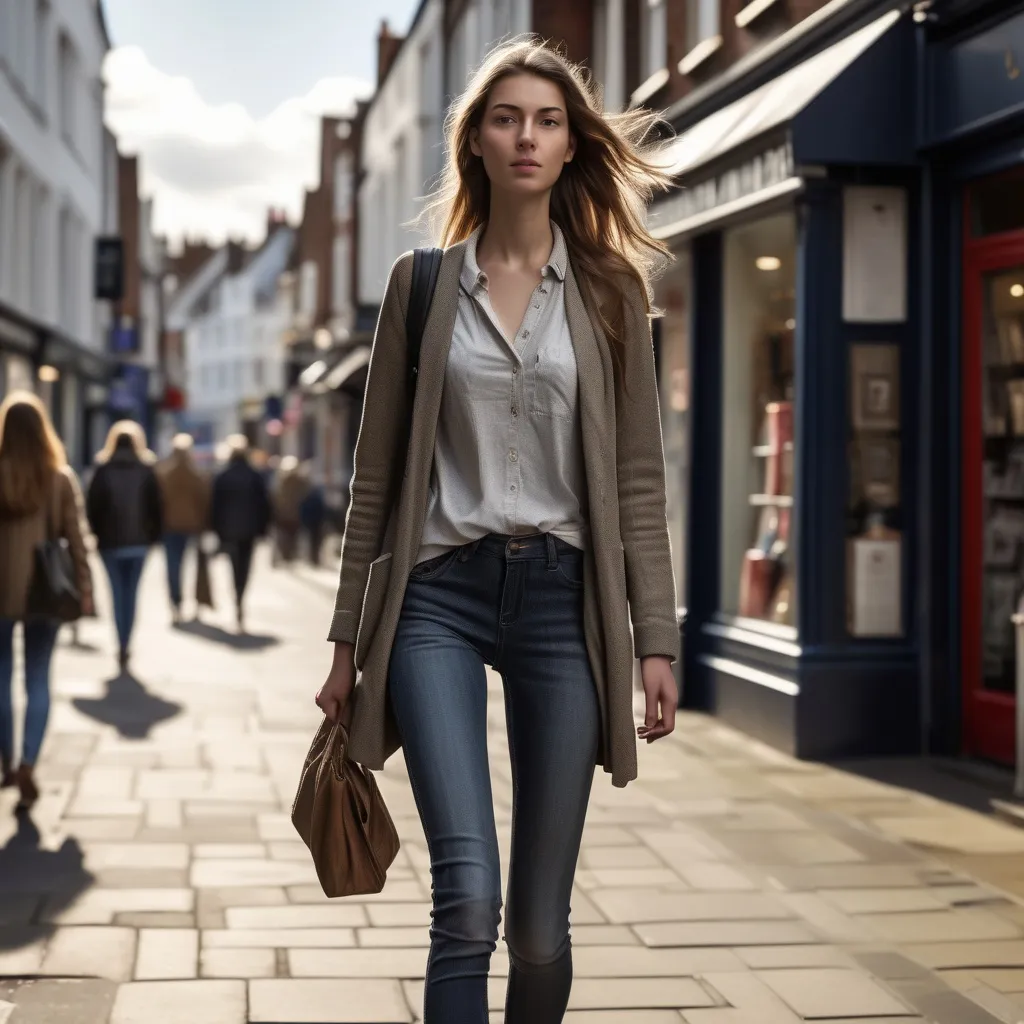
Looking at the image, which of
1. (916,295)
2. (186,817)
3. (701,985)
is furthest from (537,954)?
(916,295)

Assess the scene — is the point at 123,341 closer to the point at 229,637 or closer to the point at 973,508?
the point at 229,637

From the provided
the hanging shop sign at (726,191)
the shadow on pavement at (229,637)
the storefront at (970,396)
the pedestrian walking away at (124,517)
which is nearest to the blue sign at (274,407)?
the shadow on pavement at (229,637)

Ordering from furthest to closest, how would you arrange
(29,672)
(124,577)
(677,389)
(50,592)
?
(124,577)
(677,389)
(29,672)
(50,592)

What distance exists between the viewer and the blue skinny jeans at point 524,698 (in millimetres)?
3168

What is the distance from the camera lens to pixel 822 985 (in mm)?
4938

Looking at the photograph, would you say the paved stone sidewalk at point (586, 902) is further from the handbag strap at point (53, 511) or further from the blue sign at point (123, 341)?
the blue sign at point (123, 341)

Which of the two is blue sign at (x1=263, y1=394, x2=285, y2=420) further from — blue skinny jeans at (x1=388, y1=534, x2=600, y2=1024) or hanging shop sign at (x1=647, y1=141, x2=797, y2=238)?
blue skinny jeans at (x1=388, y1=534, x2=600, y2=1024)

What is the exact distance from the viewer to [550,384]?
323cm

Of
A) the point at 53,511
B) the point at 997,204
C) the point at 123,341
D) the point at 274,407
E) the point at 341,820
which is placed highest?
the point at 123,341

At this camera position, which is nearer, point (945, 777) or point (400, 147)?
point (945, 777)

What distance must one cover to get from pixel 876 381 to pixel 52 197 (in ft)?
77.9

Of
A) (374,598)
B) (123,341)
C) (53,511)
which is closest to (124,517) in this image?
(53,511)

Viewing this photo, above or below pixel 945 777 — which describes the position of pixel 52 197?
above

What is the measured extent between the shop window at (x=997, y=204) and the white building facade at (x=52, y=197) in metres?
18.0
